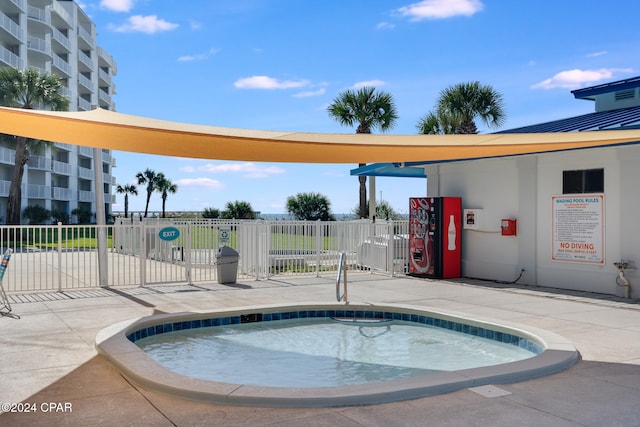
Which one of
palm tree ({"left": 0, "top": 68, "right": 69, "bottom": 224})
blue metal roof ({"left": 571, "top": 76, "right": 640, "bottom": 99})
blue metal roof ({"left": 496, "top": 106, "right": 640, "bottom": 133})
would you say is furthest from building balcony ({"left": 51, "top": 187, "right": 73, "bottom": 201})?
blue metal roof ({"left": 571, "top": 76, "right": 640, "bottom": 99})

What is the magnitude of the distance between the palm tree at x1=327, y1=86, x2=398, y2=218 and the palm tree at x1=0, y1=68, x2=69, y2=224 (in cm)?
1736

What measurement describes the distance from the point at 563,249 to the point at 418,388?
814cm

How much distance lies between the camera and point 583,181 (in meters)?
11.4

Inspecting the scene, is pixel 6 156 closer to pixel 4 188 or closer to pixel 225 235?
pixel 4 188

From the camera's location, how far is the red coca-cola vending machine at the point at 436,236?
13.7 m

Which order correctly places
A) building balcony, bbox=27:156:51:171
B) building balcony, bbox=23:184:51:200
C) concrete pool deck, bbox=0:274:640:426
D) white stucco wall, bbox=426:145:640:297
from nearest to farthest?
concrete pool deck, bbox=0:274:640:426, white stucco wall, bbox=426:145:640:297, building balcony, bbox=23:184:51:200, building balcony, bbox=27:156:51:171

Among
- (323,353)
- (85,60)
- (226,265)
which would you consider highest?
(85,60)

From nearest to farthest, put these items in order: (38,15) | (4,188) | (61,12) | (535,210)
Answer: (535,210), (4,188), (38,15), (61,12)

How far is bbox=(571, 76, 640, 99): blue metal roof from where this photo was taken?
15.0 meters

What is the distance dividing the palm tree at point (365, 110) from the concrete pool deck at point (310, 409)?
1914 centimetres

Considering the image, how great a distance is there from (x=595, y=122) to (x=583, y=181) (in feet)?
6.09

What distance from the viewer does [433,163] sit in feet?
48.0

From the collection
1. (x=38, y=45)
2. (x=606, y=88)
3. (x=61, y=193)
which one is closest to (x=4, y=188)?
(x=61, y=193)

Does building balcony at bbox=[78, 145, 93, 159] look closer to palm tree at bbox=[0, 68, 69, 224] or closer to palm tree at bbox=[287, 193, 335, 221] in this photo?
palm tree at bbox=[0, 68, 69, 224]
